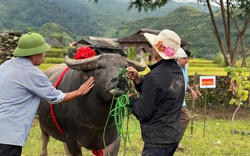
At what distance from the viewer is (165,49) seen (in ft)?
9.14

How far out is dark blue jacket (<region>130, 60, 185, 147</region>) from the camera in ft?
8.84

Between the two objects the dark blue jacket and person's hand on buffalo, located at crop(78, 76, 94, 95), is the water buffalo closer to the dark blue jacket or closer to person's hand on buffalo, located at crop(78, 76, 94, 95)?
person's hand on buffalo, located at crop(78, 76, 94, 95)

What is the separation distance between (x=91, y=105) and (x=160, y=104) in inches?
37.9

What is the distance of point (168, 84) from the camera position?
107 inches

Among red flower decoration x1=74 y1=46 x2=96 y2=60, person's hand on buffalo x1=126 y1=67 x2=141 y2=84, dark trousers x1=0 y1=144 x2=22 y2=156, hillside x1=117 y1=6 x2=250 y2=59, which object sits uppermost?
red flower decoration x1=74 y1=46 x2=96 y2=60

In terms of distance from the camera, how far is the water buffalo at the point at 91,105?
319cm

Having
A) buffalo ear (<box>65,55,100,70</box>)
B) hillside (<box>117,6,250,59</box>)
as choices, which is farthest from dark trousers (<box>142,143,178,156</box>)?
hillside (<box>117,6,250,59</box>)

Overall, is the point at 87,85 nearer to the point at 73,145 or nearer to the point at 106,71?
the point at 106,71

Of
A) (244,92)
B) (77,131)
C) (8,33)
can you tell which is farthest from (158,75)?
(8,33)

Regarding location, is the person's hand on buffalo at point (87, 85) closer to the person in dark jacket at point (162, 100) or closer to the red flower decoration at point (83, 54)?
the red flower decoration at point (83, 54)

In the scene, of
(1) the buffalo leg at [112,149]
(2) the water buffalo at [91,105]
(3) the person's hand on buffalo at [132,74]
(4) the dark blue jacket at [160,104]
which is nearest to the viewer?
(4) the dark blue jacket at [160,104]

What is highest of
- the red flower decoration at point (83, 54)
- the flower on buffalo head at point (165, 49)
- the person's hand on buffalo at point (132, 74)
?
the flower on buffalo head at point (165, 49)

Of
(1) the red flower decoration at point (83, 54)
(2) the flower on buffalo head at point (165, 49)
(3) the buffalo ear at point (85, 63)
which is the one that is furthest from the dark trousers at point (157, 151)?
(1) the red flower decoration at point (83, 54)

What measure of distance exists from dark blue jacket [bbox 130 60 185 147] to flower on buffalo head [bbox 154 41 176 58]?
74 mm
